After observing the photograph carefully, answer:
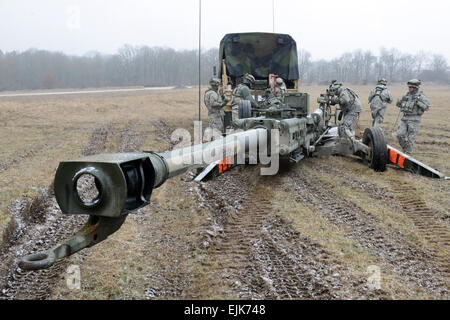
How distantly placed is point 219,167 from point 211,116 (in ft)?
17.6

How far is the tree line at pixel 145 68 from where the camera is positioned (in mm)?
33438

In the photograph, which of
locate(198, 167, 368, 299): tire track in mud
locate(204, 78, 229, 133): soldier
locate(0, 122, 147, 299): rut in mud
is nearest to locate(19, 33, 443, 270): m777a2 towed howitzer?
locate(0, 122, 147, 299): rut in mud

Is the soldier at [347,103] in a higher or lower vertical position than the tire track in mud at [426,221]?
higher

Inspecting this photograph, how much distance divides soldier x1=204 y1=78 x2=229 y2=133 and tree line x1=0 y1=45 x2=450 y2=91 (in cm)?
1191

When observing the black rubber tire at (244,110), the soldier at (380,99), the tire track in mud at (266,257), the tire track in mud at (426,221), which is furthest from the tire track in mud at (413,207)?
the soldier at (380,99)

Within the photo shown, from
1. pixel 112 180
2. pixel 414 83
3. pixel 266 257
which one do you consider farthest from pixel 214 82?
pixel 112 180

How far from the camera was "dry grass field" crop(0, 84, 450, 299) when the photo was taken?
3508mm

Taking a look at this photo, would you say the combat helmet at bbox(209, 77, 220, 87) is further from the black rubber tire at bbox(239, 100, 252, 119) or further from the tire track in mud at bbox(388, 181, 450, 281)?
the tire track in mud at bbox(388, 181, 450, 281)

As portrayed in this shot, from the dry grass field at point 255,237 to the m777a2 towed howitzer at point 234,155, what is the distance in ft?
1.67

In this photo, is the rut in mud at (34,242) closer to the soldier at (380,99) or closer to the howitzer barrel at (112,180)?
the howitzer barrel at (112,180)

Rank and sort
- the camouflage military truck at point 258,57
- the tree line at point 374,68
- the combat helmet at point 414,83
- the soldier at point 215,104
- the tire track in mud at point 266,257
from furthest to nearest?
1. the tree line at point 374,68
2. the camouflage military truck at point 258,57
3. the soldier at point 215,104
4. the combat helmet at point 414,83
5. the tire track in mud at point 266,257

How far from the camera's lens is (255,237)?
4586 mm
